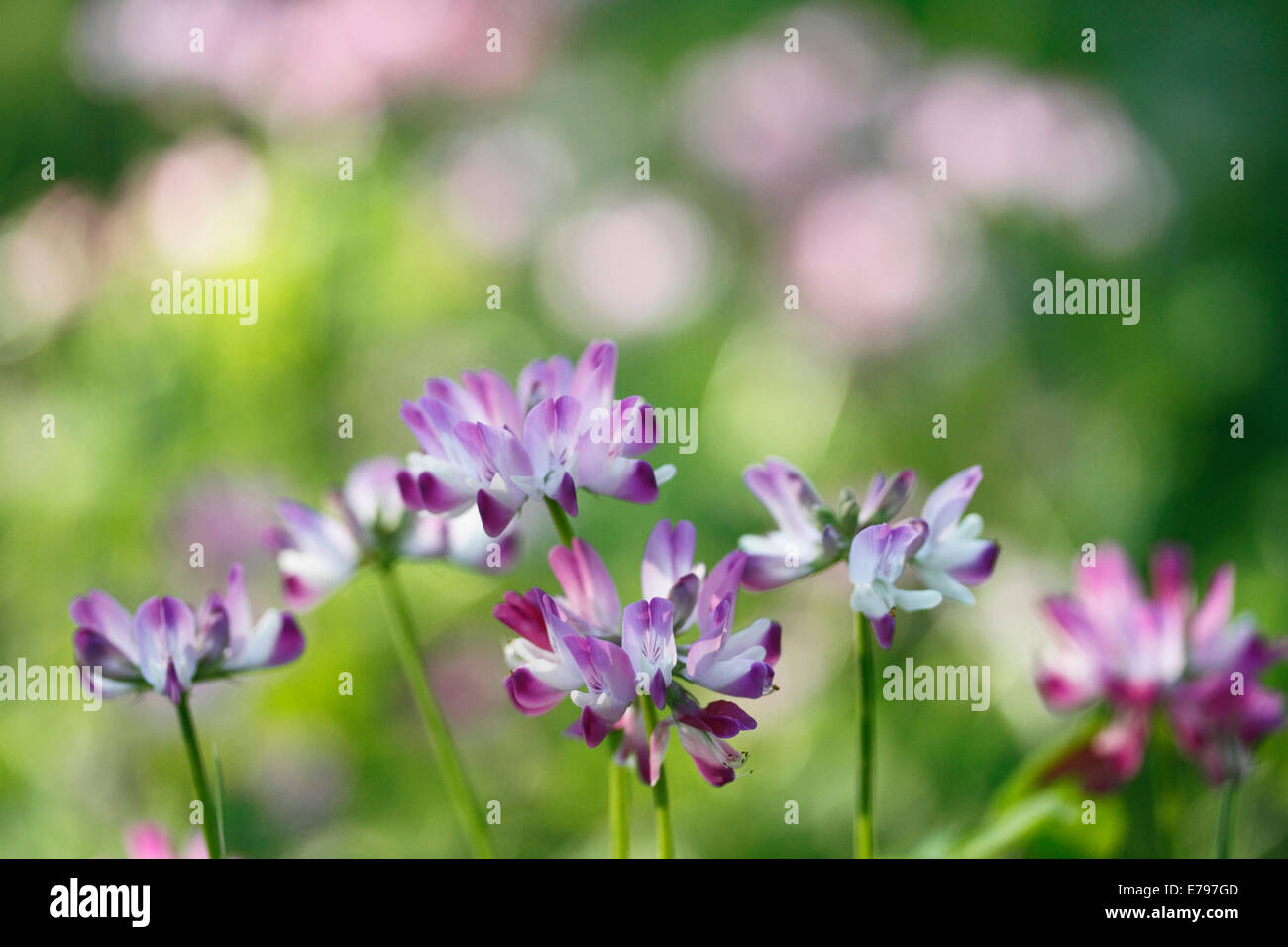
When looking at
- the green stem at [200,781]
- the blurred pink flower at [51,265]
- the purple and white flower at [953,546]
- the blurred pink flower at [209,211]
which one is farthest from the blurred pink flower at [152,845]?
the blurred pink flower at [51,265]

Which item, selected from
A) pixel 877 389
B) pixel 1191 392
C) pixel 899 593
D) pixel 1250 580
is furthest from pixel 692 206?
pixel 899 593

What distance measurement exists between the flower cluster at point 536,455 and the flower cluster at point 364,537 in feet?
0.29

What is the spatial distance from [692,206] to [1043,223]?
17.6 inches

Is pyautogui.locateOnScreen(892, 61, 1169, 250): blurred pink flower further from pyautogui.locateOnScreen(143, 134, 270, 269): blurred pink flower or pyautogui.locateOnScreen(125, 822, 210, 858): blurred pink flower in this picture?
pyautogui.locateOnScreen(125, 822, 210, 858): blurred pink flower

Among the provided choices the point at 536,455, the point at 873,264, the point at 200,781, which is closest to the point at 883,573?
the point at 536,455

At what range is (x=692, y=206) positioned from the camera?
162cm

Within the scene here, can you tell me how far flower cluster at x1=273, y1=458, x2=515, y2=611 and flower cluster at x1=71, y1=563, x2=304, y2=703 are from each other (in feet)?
0.14

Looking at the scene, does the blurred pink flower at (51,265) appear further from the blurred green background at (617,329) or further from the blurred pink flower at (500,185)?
the blurred pink flower at (500,185)

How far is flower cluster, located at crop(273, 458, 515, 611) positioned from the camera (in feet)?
1.63

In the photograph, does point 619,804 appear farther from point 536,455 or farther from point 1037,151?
point 1037,151

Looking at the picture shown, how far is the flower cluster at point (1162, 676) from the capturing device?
0.52m
